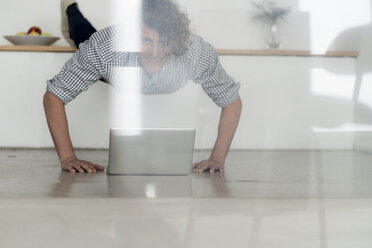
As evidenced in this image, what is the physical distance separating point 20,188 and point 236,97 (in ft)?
1.62

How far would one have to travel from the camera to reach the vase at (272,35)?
994 millimetres

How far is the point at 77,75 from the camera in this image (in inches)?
40.6

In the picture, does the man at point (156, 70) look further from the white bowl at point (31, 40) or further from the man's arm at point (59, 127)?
the white bowl at point (31, 40)

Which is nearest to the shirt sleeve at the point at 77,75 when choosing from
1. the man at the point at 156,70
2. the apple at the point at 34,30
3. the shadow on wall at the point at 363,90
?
the man at the point at 156,70

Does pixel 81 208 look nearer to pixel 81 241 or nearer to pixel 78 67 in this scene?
pixel 81 241

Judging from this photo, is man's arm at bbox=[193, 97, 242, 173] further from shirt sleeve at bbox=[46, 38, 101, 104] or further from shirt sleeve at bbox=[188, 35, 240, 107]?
shirt sleeve at bbox=[46, 38, 101, 104]

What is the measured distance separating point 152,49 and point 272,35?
24 cm

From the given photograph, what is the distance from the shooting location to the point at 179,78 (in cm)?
106

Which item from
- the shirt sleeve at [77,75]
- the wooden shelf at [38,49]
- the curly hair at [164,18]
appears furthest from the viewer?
the wooden shelf at [38,49]

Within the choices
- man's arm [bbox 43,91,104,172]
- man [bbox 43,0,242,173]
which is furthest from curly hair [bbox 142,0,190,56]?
man's arm [bbox 43,91,104,172]

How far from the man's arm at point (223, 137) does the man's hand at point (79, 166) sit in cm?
19

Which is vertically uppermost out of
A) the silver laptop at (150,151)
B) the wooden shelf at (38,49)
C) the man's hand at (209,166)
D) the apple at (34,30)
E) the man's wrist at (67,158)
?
the apple at (34,30)

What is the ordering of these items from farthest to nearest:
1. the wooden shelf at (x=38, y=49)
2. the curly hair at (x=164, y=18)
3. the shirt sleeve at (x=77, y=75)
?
the wooden shelf at (x=38, y=49) → the shirt sleeve at (x=77, y=75) → the curly hair at (x=164, y=18)

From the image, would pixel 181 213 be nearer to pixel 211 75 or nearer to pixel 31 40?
pixel 211 75
